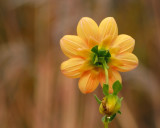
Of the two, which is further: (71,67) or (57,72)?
(57,72)

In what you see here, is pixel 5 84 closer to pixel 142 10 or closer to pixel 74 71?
pixel 142 10

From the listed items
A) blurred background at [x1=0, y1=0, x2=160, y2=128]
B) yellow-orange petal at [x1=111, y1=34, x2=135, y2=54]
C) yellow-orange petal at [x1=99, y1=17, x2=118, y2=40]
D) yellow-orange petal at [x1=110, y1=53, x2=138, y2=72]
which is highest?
yellow-orange petal at [x1=99, y1=17, x2=118, y2=40]

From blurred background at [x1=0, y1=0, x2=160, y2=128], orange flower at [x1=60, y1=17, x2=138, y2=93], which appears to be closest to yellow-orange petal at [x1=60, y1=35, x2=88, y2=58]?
orange flower at [x1=60, y1=17, x2=138, y2=93]

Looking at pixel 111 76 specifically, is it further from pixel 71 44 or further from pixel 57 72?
pixel 57 72

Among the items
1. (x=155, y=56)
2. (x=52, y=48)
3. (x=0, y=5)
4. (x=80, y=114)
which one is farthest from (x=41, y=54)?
(x=155, y=56)

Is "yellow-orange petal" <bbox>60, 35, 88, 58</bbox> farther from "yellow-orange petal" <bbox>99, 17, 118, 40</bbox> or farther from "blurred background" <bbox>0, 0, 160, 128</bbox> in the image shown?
"blurred background" <bbox>0, 0, 160, 128</bbox>

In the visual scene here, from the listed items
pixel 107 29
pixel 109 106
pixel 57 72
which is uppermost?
pixel 107 29

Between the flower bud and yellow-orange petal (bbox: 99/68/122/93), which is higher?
yellow-orange petal (bbox: 99/68/122/93)

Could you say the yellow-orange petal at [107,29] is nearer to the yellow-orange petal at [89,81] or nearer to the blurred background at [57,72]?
the yellow-orange petal at [89,81]

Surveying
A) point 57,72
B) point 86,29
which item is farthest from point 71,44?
point 57,72
